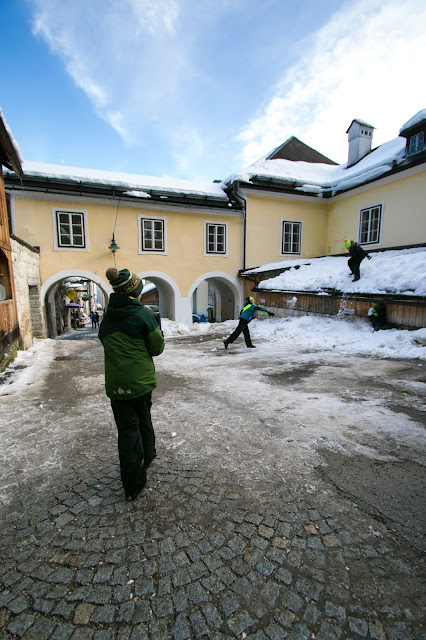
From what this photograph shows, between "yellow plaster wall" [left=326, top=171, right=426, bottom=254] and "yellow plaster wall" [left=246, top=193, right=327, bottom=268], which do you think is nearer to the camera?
"yellow plaster wall" [left=326, top=171, right=426, bottom=254]

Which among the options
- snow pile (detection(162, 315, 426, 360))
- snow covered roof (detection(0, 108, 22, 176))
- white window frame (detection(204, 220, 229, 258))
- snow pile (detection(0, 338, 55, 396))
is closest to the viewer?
snow pile (detection(0, 338, 55, 396))

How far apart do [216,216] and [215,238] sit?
1146 millimetres

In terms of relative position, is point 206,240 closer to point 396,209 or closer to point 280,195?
point 280,195

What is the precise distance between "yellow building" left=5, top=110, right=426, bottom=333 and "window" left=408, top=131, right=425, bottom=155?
0.05m

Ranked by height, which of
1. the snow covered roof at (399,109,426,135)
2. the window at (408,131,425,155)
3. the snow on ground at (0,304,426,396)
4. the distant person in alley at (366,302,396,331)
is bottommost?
the snow on ground at (0,304,426,396)

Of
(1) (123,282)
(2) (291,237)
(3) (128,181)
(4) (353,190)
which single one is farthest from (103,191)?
(1) (123,282)

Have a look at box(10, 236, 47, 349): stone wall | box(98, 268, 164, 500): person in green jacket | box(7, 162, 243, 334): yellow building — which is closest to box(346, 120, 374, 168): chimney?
box(7, 162, 243, 334): yellow building

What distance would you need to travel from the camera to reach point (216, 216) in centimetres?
1655

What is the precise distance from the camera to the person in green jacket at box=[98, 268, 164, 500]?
2.64 metres

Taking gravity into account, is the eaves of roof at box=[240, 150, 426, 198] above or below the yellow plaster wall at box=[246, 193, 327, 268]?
above

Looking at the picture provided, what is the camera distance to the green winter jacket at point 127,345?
8.68 feet

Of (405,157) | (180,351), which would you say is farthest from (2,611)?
(405,157)

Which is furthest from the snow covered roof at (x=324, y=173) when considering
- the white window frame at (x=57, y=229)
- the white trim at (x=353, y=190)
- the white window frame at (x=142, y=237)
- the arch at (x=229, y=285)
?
the white window frame at (x=57, y=229)

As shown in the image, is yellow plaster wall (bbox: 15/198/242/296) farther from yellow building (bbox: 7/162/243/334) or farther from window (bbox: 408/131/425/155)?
window (bbox: 408/131/425/155)
